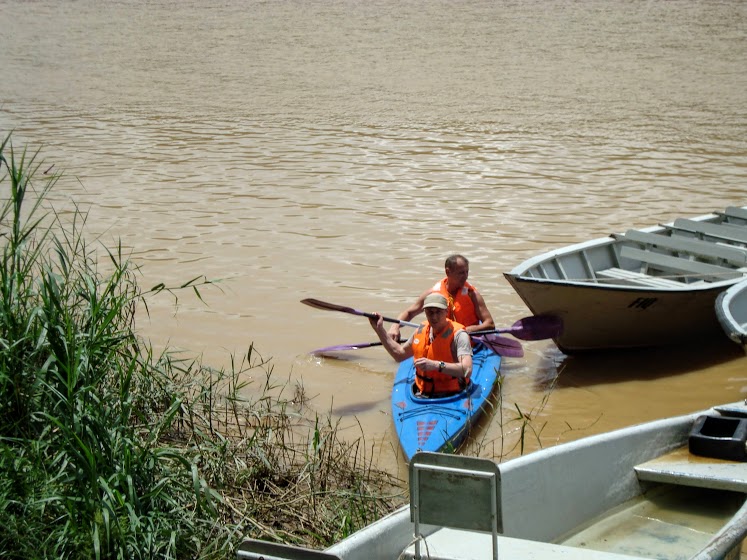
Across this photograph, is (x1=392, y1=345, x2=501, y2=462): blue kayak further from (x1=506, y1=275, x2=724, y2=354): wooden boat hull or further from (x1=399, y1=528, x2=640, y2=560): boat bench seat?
(x1=399, y1=528, x2=640, y2=560): boat bench seat

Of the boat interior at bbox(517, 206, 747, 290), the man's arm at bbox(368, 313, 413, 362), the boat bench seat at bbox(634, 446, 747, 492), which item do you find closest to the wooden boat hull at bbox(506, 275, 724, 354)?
the boat interior at bbox(517, 206, 747, 290)

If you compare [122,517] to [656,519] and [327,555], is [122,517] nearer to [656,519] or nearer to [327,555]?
[327,555]

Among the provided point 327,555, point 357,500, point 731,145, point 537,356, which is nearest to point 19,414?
point 357,500

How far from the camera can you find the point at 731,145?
19.1 metres

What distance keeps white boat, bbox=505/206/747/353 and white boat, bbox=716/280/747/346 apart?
290mm

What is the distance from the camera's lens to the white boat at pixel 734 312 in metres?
7.55

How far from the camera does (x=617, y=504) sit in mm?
5234

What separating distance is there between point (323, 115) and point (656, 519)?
19.3 metres

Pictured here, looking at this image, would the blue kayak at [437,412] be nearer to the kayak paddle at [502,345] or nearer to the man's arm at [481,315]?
the kayak paddle at [502,345]

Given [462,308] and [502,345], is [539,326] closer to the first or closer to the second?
[502,345]

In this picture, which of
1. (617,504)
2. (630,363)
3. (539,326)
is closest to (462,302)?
(539,326)

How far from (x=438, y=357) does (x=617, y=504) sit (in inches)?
100.0

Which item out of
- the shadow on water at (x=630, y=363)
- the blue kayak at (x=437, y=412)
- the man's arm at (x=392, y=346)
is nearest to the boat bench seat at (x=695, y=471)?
the blue kayak at (x=437, y=412)

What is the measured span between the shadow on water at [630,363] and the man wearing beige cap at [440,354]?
134 centimetres
